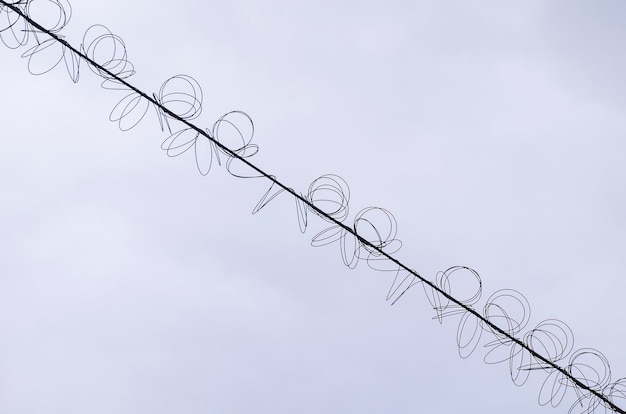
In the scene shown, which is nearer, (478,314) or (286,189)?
(286,189)

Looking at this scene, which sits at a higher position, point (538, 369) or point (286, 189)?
point (538, 369)

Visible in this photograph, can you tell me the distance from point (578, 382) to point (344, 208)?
1228 mm

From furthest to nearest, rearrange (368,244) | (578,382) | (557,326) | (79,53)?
(557,326), (578,382), (368,244), (79,53)

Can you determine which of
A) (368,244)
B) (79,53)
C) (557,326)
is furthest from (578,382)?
(79,53)

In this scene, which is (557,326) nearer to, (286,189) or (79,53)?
(286,189)

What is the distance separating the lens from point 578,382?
3363 mm

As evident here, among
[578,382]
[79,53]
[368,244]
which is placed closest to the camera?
[79,53]

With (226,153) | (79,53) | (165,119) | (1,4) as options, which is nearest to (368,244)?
(226,153)

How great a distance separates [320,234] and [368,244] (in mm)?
510

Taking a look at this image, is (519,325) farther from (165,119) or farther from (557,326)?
(165,119)

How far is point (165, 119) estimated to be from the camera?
10.2 feet

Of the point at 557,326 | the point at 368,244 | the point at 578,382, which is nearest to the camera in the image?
the point at 368,244

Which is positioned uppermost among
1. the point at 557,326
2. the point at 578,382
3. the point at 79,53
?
the point at 557,326

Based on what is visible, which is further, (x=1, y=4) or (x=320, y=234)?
(x=320, y=234)
